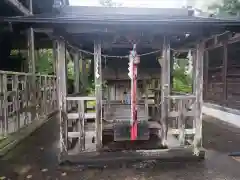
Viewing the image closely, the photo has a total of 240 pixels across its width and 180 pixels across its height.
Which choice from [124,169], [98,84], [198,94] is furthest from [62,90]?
[198,94]

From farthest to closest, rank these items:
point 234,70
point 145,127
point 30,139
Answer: point 234,70, point 30,139, point 145,127

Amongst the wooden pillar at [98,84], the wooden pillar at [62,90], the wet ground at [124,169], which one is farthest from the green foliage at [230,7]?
the wooden pillar at [62,90]

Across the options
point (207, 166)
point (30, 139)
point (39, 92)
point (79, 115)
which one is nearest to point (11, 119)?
point (30, 139)

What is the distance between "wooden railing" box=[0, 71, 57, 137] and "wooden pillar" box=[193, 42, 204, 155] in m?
5.24

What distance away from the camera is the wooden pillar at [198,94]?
4.76m

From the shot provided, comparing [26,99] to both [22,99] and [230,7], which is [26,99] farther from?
[230,7]

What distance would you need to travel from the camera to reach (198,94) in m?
4.85

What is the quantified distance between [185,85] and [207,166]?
27.4 feet

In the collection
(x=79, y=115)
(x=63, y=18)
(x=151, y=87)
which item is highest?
(x=63, y=18)

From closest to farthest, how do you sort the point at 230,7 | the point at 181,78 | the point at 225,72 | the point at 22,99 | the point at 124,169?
the point at 124,169
the point at 22,99
the point at 225,72
the point at 230,7
the point at 181,78

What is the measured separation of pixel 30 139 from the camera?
6.77 meters

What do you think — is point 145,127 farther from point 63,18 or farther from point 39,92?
point 39,92

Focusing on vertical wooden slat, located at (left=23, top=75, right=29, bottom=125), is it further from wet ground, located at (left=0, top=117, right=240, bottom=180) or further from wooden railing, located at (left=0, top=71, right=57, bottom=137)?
wet ground, located at (left=0, top=117, right=240, bottom=180)

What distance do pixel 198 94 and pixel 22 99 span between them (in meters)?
5.99
